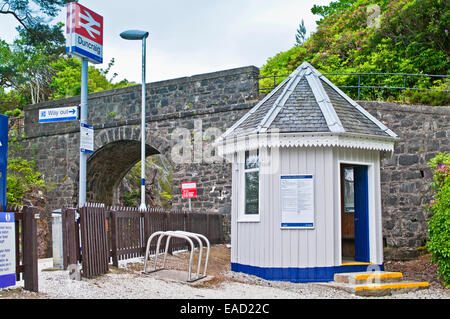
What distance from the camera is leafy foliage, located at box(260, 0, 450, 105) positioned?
65.0 feet

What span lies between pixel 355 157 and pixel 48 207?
15018 mm

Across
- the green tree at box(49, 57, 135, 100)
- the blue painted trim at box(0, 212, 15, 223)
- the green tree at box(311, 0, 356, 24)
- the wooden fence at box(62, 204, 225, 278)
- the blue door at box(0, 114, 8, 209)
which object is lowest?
the wooden fence at box(62, 204, 225, 278)

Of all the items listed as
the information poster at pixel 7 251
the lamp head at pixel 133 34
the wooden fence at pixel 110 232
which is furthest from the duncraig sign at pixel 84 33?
the lamp head at pixel 133 34

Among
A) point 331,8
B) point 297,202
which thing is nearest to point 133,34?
point 297,202

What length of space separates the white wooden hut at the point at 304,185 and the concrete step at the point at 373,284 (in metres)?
0.33

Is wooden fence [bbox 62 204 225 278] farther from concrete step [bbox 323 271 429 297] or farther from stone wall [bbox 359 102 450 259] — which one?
stone wall [bbox 359 102 450 259]

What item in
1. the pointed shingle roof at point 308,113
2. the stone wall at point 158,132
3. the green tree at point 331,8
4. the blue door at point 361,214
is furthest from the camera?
the green tree at point 331,8

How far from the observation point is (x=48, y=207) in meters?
22.0

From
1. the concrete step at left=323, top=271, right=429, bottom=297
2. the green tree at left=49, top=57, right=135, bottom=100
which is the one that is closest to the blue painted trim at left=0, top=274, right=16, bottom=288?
the concrete step at left=323, top=271, right=429, bottom=297

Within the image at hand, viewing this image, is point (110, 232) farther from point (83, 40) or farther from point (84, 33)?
point (84, 33)

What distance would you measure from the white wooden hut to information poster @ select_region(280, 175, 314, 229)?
0.02 metres

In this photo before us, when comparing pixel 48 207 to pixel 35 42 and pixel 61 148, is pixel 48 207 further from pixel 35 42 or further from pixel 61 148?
pixel 35 42

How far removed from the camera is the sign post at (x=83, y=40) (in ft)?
31.6

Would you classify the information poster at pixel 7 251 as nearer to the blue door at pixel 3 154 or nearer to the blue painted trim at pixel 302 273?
the blue door at pixel 3 154
